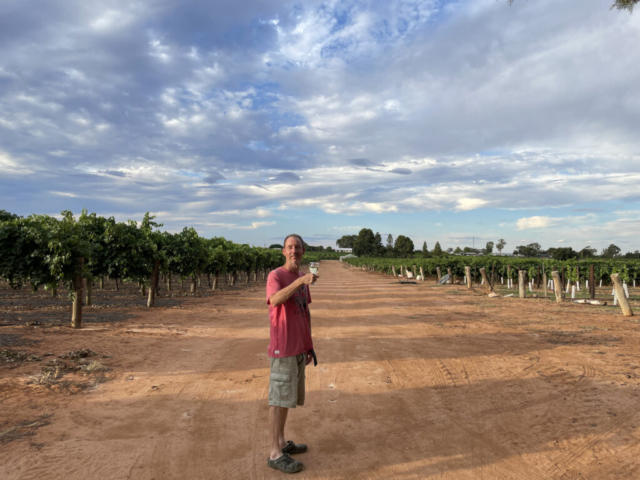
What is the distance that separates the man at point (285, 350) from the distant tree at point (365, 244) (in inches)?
5098

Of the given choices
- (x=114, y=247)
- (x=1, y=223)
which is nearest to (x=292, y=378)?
(x=1, y=223)

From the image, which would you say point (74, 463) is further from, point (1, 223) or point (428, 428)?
point (1, 223)

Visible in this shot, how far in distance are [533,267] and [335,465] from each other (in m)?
31.4

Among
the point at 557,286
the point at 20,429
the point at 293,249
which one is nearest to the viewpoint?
the point at 293,249

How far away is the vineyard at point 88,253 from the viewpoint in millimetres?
10891

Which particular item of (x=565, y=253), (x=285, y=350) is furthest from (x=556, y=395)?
(x=565, y=253)

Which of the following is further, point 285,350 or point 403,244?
point 403,244

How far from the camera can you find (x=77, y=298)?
36.0 feet

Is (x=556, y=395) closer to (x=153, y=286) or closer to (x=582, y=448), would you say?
(x=582, y=448)

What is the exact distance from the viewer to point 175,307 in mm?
16188

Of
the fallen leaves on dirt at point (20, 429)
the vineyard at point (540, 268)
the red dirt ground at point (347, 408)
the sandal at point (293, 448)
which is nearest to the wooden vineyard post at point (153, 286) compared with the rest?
the red dirt ground at point (347, 408)

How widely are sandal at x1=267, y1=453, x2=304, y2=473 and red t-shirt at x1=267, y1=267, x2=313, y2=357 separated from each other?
37.3 inches

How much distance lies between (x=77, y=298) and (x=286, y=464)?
980cm

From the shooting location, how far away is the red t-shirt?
3.63 m
